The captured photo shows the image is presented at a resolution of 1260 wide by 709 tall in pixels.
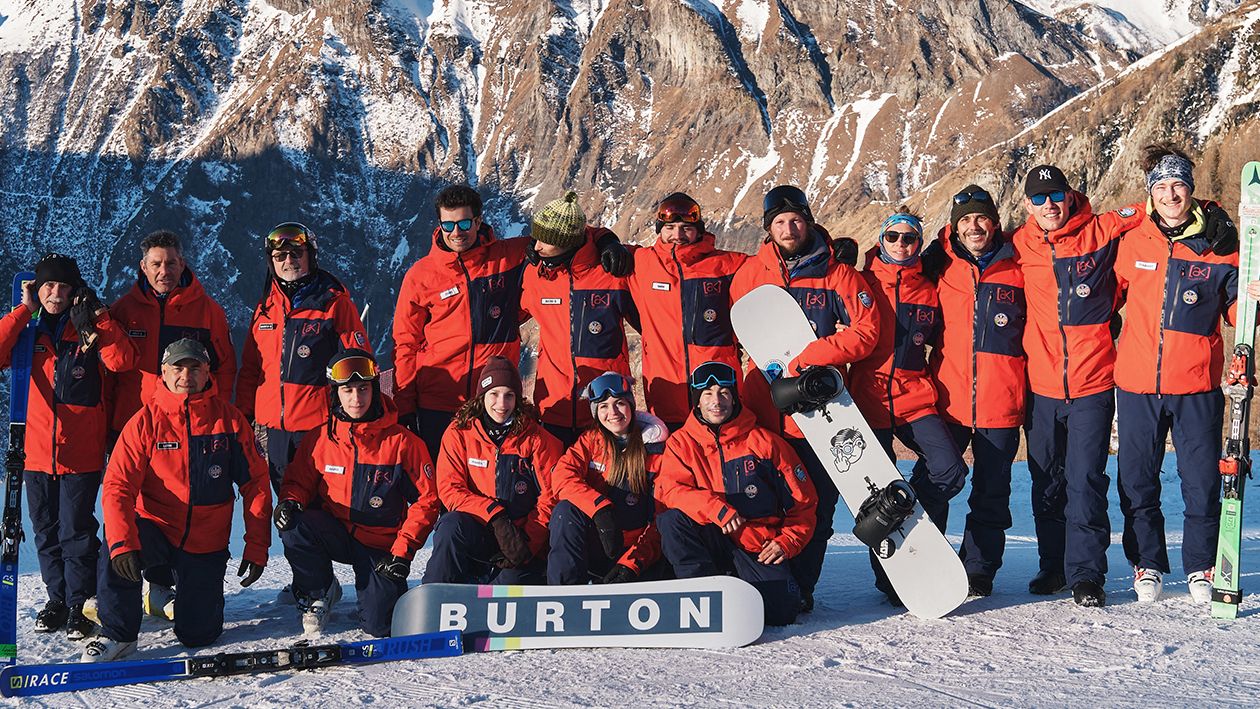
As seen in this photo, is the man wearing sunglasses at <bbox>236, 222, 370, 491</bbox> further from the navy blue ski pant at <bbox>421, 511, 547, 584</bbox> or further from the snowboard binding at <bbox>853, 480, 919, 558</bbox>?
the snowboard binding at <bbox>853, 480, 919, 558</bbox>

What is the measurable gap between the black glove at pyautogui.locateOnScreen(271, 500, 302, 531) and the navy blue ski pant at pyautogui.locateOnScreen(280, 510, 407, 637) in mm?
32

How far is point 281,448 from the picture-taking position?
590cm

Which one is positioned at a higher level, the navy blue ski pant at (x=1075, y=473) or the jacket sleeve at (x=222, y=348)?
the jacket sleeve at (x=222, y=348)

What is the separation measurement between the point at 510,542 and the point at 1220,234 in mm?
3823

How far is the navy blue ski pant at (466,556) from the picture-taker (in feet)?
16.7

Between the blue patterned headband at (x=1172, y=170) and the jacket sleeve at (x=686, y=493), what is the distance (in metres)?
2.71

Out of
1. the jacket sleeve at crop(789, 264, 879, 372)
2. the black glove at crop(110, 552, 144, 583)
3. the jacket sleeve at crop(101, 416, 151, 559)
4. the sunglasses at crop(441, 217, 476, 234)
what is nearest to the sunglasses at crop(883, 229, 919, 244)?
the jacket sleeve at crop(789, 264, 879, 372)

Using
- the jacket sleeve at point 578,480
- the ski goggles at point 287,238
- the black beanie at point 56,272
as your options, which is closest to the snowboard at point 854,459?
the jacket sleeve at point 578,480

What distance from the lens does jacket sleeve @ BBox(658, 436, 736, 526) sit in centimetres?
505

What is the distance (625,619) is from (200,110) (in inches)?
8354

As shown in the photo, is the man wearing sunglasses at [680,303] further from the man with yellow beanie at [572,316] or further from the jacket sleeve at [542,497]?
the jacket sleeve at [542,497]

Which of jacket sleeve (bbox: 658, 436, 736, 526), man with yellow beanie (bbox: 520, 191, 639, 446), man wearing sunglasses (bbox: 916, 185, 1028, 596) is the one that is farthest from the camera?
man with yellow beanie (bbox: 520, 191, 639, 446)

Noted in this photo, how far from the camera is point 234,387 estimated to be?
6137mm

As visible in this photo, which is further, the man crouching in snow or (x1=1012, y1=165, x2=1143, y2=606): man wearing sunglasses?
(x1=1012, y1=165, x2=1143, y2=606): man wearing sunglasses
